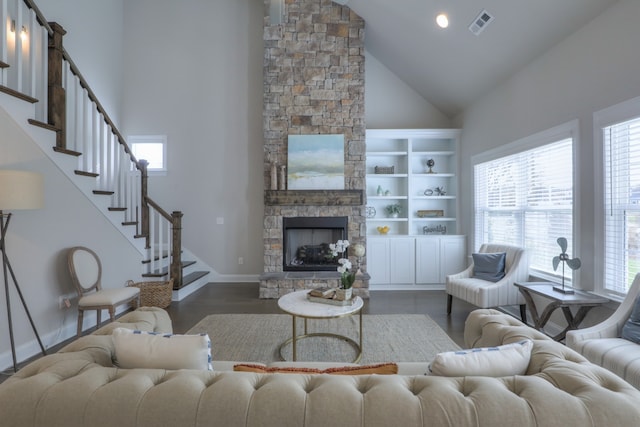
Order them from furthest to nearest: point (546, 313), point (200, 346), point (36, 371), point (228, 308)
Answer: point (228, 308), point (546, 313), point (200, 346), point (36, 371)

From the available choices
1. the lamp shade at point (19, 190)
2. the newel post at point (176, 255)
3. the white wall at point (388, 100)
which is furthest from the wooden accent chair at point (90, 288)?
the white wall at point (388, 100)

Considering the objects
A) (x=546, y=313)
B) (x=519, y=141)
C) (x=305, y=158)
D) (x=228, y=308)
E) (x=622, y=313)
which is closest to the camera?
(x=622, y=313)

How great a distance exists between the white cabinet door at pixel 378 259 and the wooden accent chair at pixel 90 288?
3.21 meters

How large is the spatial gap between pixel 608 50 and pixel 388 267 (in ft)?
11.5

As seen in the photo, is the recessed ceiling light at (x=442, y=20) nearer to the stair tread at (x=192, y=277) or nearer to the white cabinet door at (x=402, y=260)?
the white cabinet door at (x=402, y=260)

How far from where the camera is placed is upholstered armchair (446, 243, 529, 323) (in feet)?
11.1

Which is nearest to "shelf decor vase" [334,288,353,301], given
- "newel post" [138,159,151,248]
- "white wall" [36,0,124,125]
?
"newel post" [138,159,151,248]

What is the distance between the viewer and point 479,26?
348 cm

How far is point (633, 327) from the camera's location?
203cm

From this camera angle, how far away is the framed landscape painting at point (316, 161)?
491 cm

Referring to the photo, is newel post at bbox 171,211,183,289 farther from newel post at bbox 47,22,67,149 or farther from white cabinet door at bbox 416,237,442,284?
white cabinet door at bbox 416,237,442,284

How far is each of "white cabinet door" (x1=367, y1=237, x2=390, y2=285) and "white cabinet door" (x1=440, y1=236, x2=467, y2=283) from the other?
0.89 meters

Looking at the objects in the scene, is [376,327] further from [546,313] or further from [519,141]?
[519,141]

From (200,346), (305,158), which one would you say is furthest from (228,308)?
(200,346)
